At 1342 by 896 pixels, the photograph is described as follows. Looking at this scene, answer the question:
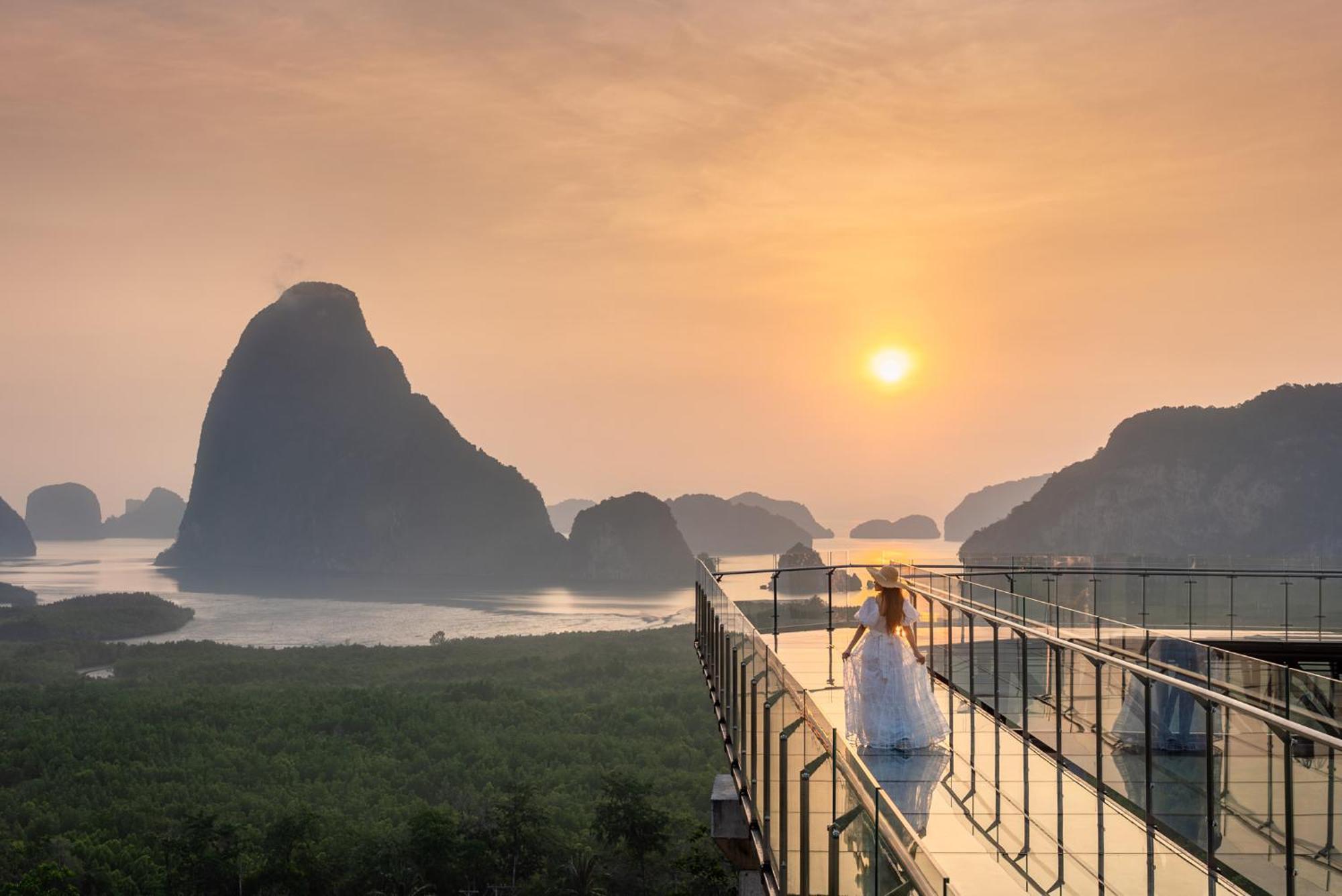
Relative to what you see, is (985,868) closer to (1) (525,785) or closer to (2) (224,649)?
(1) (525,785)

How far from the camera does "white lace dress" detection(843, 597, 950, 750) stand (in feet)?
34.1

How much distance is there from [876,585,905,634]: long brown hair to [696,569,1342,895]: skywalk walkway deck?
417 mm

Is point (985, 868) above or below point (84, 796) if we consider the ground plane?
above

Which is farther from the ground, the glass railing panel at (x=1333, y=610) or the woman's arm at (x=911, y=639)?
the woman's arm at (x=911, y=639)

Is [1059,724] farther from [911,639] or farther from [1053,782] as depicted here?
[911,639]

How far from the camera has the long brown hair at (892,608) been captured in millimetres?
10602

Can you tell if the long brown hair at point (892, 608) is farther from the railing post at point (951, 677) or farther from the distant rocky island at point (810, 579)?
the distant rocky island at point (810, 579)

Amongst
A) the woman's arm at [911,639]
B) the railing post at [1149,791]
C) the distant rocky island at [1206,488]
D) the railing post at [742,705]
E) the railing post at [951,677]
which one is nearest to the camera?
the railing post at [1149,791]

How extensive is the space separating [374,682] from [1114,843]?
3152 inches

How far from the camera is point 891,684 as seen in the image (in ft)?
34.1

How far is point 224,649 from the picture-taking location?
339 feet

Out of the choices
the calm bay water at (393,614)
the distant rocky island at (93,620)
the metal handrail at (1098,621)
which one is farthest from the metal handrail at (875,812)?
the distant rocky island at (93,620)

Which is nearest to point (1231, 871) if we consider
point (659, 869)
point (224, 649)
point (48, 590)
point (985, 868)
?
point (985, 868)

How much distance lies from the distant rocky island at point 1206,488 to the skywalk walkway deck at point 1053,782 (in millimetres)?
123687
